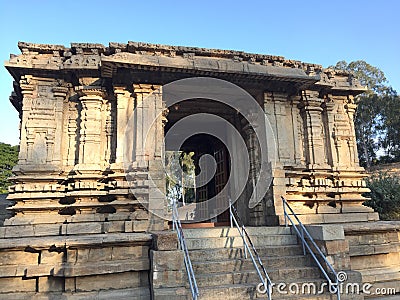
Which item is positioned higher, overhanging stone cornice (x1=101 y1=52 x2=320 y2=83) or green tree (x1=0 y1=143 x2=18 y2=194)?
green tree (x1=0 y1=143 x2=18 y2=194)

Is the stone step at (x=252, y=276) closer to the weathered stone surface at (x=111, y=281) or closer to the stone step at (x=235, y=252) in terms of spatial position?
the stone step at (x=235, y=252)

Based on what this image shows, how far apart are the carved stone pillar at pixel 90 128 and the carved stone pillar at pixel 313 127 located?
480cm

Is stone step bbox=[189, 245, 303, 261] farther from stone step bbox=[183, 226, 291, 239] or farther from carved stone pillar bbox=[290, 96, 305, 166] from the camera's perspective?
carved stone pillar bbox=[290, 96, 305, 166]

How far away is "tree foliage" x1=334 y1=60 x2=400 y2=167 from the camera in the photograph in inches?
1077

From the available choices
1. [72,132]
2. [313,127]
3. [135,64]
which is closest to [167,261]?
[135,64]

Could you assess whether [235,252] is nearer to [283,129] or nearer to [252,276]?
[252,276]

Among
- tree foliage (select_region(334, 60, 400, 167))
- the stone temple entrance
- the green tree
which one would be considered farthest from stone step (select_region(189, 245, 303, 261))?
tree foliage (select_region(334, 60, 400, 167))

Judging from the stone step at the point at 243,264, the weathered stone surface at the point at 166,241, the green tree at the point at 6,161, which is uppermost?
the green tree at the point at 6,161

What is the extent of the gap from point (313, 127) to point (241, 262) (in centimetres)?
444

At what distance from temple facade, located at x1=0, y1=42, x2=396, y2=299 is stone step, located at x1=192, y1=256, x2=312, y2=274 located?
67 centimetres

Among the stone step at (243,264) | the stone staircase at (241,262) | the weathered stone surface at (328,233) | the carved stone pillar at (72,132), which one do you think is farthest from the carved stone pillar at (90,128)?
the weathered stone surface at (328,233)

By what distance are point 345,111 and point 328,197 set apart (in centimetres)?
253

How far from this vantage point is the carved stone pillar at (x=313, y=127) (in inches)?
304

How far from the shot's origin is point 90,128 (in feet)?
21.6
